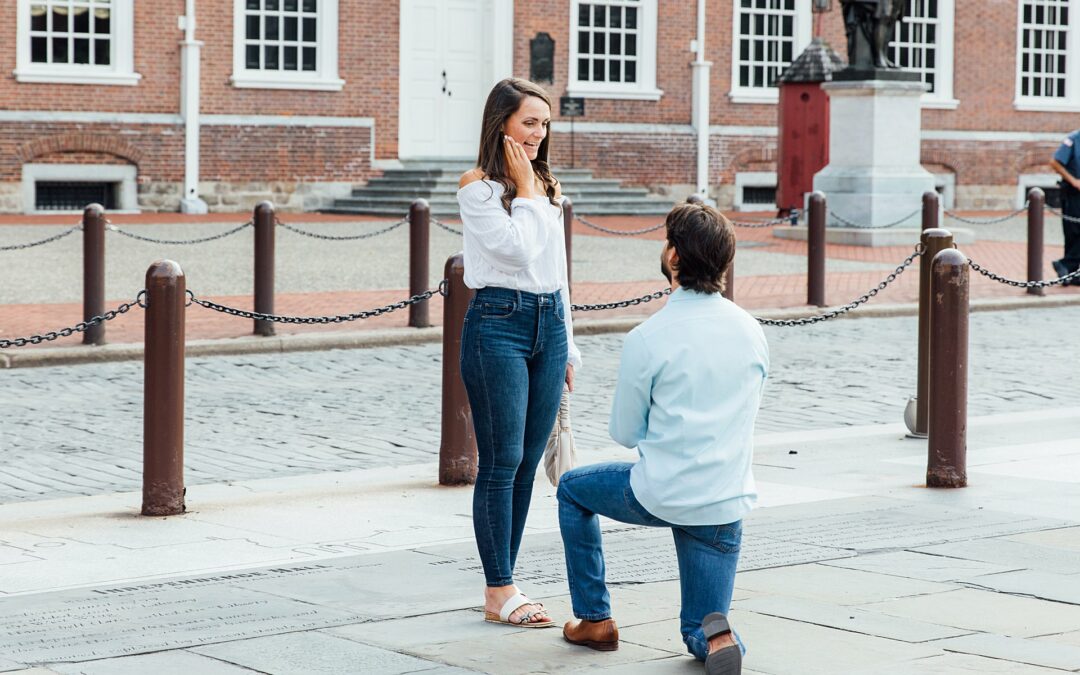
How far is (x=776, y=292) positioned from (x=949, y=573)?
10030 millimetres

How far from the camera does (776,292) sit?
51.5ft

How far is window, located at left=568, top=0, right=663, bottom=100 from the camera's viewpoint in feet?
90.2

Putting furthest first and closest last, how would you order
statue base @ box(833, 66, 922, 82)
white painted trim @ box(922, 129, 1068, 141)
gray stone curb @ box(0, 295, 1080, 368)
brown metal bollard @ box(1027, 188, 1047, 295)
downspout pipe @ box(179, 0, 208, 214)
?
white painted trim @ box(922, 129, 1068, 141)
downspout pipe @ box(179, 0, 208, 214)
statue base @ box(833, 66, 922, 82)
brown metal bollard @ box(1027, 188, 1047, 295)
gray stone curb @ box(0, 295, 1080, 368)

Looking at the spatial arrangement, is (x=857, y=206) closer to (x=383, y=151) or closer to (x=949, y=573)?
(x=383, y=151)

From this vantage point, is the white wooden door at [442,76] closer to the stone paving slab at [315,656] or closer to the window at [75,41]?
the window at [75,41]

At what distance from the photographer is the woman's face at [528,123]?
203 inches

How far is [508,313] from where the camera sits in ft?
16.9

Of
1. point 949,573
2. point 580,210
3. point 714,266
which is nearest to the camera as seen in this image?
point 714,266

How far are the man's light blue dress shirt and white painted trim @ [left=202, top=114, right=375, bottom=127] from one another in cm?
2056

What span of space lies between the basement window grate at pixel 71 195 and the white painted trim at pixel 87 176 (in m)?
0.10

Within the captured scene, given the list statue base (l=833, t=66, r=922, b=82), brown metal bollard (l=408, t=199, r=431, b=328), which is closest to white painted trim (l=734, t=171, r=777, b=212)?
statue base (l=833, t=66, r=922, b=82)

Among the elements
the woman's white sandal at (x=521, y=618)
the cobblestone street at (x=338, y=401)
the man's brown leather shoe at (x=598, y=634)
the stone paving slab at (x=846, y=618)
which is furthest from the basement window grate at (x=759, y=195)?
the man's brown leather shoe at (x=598, y=634)

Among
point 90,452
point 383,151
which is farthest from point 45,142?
point 90,452

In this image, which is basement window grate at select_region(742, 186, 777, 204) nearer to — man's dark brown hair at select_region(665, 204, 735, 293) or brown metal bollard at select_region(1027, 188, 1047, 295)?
brown metal bollard at select_region(1027, 188, 1047, 295)
